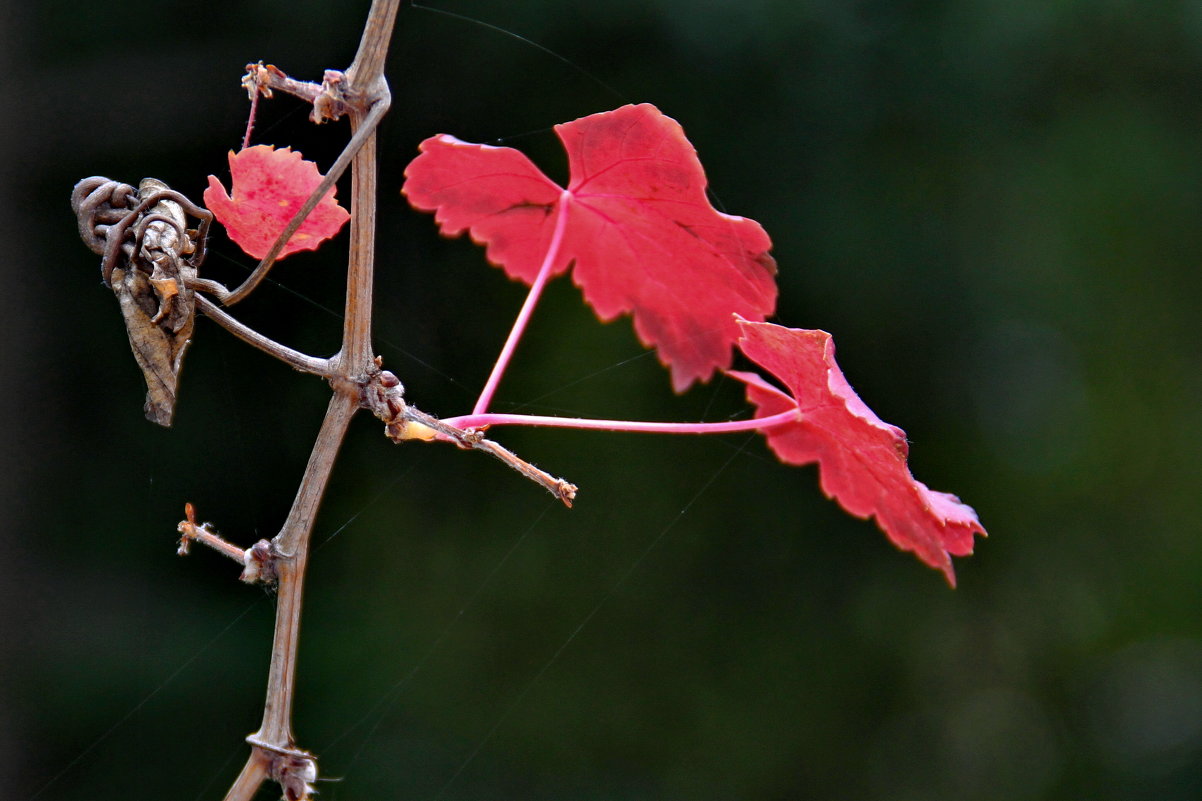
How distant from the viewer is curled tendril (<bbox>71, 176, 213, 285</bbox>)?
0.91 feet

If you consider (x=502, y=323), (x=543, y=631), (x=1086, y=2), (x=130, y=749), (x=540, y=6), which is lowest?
(x=130, y=749)

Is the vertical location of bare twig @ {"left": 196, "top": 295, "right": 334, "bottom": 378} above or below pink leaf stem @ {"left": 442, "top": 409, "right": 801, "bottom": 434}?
above

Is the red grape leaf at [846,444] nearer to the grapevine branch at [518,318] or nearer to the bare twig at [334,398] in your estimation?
the grapevine branch at [518,318]

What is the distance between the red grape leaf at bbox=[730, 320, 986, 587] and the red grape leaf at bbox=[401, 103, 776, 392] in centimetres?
3

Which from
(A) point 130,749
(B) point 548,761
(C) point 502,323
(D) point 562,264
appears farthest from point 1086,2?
(A) point 130,749

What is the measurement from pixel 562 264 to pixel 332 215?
154 millimetres

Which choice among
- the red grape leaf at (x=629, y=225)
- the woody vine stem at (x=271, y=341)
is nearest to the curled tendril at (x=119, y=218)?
the woody vine stem at (x=271, y=341)

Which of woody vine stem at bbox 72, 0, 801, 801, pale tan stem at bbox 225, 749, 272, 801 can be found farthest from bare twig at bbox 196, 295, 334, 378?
pale tan stem at bbox 225, 749, 272, 801

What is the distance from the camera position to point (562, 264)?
A: 455 millimetres

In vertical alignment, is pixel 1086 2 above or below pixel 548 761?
above

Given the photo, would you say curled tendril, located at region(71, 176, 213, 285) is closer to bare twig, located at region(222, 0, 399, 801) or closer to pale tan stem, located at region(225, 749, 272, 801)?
bare twig, located at region(222, 0, 399, 801)

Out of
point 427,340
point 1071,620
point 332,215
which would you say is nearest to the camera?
point 332,215

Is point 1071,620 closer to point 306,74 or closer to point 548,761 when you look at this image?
point 548,761

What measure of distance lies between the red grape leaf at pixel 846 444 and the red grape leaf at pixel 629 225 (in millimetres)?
34
